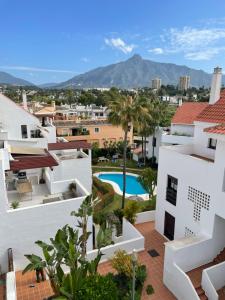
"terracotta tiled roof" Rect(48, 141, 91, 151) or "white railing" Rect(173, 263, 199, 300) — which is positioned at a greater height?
"terracotta tiled roof" Rect(48, 141, 91, 151)

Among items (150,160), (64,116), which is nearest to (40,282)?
(150,160)

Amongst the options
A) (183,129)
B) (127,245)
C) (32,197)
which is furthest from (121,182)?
(32,197)

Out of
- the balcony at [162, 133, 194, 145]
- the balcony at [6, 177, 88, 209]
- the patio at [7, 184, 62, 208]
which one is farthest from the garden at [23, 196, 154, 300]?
the balcony at [162, 133, 194, 145]

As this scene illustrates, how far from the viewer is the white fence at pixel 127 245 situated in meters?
18.7

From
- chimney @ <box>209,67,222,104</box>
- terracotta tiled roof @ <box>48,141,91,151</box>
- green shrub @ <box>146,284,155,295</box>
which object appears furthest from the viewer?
terracotta tiled roof @ <box>48,141,91,151</box>

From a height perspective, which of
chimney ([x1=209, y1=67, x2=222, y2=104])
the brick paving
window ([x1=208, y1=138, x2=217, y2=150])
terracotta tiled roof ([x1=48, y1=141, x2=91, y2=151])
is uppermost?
chimney ([x1=209, y1=67, x2=222, y2=104])

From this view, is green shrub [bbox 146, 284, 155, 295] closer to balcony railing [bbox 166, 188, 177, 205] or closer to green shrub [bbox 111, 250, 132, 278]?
green shrub [bbox 111, 250, 132, 278]

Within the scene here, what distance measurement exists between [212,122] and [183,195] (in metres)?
6.20

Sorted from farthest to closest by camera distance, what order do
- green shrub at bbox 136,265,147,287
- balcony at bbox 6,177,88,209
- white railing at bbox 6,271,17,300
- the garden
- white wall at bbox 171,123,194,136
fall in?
white wall at bbox 171,123,194,136 < balcony at bbox 6,177,88,209 < green shrub at bbox 136,265,147,287 < white railing at bbox 6,271,17,300 < the garden

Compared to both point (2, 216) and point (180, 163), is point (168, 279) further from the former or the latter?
point (2, 216)

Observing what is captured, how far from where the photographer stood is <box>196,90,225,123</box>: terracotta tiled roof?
18.5 meters

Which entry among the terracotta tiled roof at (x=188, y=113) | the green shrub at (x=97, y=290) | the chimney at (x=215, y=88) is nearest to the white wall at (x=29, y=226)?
the green shrub at (x=97, y=290)

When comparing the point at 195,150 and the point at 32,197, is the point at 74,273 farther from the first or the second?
the point at 195,150

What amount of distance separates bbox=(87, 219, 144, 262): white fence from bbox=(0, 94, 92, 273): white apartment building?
4.89 feet
